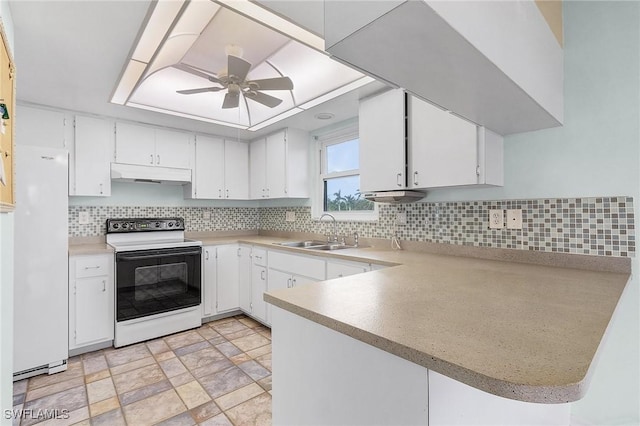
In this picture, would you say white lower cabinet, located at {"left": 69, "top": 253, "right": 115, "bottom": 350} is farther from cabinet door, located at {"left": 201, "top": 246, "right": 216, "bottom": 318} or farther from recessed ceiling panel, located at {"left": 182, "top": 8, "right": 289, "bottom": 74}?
recessed ceiling panel, located at {"left": 182, "top": 8, "right": 289, "bottom": 74}

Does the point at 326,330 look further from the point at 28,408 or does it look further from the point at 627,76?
the point at 28,408

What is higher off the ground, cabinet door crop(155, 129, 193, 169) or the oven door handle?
cabinet door crop(155, 129, 193, 169)

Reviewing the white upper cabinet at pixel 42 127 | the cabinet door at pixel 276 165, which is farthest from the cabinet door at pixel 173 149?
the cabinet door at pixel 276 165

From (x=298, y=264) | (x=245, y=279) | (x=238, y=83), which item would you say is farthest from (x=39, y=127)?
(x=298, y=264)

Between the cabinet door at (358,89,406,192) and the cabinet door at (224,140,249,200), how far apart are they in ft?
6.78

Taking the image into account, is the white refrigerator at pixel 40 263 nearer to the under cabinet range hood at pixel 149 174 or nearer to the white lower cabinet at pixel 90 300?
the white lower cabinet at pixel 90 300

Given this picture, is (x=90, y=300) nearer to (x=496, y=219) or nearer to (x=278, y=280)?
(x=278, y=280)

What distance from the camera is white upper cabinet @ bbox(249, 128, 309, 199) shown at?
346cm

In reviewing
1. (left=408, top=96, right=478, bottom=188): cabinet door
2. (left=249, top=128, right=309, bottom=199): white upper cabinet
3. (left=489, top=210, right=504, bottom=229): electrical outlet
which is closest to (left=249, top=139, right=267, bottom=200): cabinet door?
(left=249, top=128, right=309, bottom=199): white upper cabinet

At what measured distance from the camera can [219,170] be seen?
3.82m

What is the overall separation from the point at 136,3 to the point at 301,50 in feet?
3.27

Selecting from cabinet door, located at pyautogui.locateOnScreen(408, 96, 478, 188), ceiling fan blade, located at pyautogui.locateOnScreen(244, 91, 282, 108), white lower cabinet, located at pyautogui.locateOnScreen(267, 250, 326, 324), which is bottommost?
white lower cabinet, located at pyautogui.locateOnScreen(267, 250, 326, 324)

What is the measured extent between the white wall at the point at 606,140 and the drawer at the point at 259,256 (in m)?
2.47

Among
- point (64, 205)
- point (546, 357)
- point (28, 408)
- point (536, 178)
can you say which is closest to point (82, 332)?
point (28, 408)
